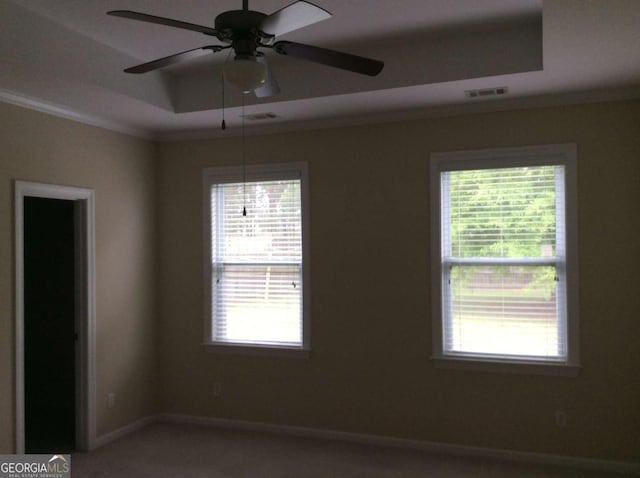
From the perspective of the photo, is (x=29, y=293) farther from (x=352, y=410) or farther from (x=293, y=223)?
(x=352, y=410)

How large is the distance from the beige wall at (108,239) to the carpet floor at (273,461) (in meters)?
0.45

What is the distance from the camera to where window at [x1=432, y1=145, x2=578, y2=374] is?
3979mm

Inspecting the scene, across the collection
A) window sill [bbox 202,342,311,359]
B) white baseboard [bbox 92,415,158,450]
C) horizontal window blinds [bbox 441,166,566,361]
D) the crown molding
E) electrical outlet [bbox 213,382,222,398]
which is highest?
the crown molding

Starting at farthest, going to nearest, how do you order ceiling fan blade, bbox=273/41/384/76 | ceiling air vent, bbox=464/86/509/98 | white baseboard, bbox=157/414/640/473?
white baseboard, bbox=157/414/640/473 → ceiling air vent, bbox=464/86/509/98 → ceiling fan blade, bbox=273/41/384/76

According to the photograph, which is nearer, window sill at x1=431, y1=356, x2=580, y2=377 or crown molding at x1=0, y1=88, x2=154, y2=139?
crown molding at x1=0, y1=88, x2=154, y2=139

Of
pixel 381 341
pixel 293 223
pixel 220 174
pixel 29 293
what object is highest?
pixel 220 174

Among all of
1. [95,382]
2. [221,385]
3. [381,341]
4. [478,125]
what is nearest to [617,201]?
[478,125]

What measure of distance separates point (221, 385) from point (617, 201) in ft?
12.2

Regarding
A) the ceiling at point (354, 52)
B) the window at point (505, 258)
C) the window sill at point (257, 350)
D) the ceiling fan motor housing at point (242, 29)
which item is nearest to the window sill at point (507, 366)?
the window at point (505, 258)

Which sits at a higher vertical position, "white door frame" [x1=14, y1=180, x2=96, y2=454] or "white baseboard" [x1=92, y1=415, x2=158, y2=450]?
"white door frame" [x1=14, y1=180, x2=96, y2=454]

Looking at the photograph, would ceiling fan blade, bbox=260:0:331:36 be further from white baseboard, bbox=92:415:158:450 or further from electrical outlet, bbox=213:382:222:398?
white baseboard, bbox=92:415:158:450

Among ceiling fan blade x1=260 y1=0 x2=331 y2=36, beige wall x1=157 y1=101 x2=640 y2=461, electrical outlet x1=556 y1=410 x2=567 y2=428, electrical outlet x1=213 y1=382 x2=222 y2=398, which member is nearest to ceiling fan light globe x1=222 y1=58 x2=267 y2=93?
ceiling fan blade x1=260 y1=0 x2=331 y2=36

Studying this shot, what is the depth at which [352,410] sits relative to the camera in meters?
4.55

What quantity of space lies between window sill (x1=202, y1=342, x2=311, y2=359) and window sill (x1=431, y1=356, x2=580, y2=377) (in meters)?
1.19
